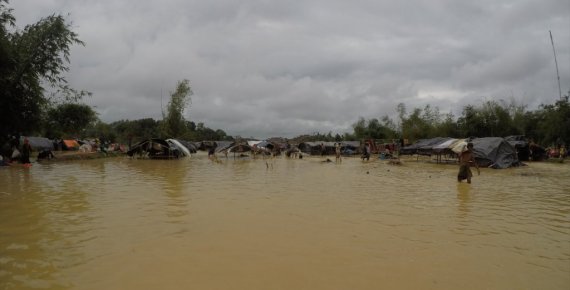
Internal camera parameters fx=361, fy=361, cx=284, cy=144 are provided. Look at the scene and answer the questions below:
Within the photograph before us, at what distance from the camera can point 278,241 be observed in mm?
5754

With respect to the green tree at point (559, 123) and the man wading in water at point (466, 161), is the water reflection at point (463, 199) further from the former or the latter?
the green tree at point (559, 123)

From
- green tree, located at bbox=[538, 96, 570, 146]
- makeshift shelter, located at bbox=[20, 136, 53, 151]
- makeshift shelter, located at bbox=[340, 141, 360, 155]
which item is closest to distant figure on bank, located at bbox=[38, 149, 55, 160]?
makeshift shelter, located at bbox=[20, 136, 53, 151]

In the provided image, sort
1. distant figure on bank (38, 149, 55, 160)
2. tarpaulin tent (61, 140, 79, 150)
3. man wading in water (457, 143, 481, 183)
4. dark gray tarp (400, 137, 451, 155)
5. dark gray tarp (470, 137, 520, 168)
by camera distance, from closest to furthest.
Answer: man wading in water (457, 143, 481, 183), dark gray tarp (470, 137, 520, 168), distant figure on bank (38, 149, 55, 160), dark gray tarp (400, 137, 451, 155), tarpaulin tent (61, 140, 79, 150)

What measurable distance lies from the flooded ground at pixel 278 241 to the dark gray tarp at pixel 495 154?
38.9 feet

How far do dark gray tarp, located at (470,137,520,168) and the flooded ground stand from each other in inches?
467

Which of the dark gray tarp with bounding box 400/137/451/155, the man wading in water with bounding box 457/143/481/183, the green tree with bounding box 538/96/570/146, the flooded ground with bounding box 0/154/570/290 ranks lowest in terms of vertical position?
the flooded ground with bounding box 0/154/570/290

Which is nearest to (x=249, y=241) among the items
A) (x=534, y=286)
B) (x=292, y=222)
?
(x=292, y=222)

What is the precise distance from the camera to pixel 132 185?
12.1 m

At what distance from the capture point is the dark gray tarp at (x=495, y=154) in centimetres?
2136

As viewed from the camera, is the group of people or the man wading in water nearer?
the man wading in water

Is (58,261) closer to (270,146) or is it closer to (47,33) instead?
(47,33)

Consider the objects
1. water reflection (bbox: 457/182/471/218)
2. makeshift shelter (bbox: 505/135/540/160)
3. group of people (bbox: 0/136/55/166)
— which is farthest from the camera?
makeshift shelter (bbox: 505/135/540/160)

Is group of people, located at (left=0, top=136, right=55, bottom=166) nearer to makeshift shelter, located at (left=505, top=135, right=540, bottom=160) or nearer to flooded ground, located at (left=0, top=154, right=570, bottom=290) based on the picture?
flooded ground, located at (left=0, top=154, right=570, bottom=290)

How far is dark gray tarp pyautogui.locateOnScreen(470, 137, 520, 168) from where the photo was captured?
841 inches
